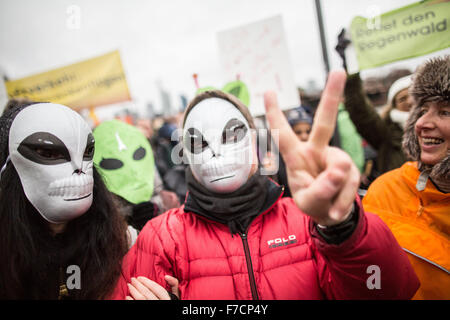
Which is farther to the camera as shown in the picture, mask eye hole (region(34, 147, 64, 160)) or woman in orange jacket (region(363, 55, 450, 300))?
woman in orange jacket (region(363, 55, 450, 300))

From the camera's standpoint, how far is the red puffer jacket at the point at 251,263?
1009 millimetres

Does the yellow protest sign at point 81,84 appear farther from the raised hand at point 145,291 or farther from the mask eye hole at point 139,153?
the raised hand at point 145,291

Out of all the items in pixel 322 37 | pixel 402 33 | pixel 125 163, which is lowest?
pixel 125 163

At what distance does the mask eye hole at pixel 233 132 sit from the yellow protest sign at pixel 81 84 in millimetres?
965

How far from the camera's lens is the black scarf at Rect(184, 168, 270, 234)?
1.30 metres

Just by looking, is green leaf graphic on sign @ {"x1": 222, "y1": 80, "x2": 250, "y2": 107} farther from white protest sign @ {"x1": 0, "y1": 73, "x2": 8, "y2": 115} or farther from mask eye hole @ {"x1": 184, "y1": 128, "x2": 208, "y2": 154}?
white protest sign @ {"x1": 0, "y1": 73, "x2": 8, "y2": 115}

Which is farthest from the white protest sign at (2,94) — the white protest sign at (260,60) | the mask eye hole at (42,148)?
the white protest sign at (260,60)

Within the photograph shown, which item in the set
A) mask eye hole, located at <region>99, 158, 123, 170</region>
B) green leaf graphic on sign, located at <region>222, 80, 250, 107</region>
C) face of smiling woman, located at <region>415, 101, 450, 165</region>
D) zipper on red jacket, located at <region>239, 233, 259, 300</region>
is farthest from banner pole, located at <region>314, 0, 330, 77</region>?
mask eye hole, located at <region>99, 158, 123, 170</region>

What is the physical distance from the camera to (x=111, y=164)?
5.83 feet

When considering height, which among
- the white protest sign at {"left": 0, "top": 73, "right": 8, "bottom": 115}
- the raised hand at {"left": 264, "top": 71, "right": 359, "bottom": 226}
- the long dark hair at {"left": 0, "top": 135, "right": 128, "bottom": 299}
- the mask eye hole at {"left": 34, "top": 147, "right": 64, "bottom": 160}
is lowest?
the long dark hair at {"left": 0, "top": 135, "right": 128, "bottom": 299}

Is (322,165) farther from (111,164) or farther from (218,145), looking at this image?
(111,164)

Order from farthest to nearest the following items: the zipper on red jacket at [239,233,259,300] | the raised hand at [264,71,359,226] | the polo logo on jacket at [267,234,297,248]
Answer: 1. the polo logo on jacket at [267,234,297,248]
2. the zipper on red jacket at [239,233,259,300]
3. the raised hand at [264,71,359,226]

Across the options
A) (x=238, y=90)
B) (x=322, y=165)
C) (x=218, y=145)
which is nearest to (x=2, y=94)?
(x=218, y=145)

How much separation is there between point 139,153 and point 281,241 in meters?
1.39
